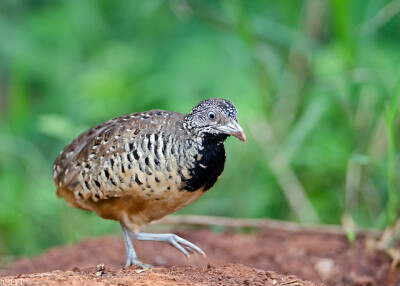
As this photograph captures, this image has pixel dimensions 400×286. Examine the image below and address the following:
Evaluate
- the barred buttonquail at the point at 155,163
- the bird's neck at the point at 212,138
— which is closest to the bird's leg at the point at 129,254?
the barred buttonquail at the point at 155,163

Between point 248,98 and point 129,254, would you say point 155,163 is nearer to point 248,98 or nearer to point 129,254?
point 129,254

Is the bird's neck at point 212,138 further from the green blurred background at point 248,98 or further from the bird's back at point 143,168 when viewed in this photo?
the green blurred background at point 248,98

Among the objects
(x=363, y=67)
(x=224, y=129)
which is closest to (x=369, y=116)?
(x=363, y=67)

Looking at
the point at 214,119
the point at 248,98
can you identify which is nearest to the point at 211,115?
the point at 214,119

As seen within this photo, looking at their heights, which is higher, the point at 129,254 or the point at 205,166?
the point at 205,166

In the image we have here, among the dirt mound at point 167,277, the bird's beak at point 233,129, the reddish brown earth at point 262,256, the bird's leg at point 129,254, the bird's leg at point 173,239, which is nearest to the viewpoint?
the dirt mound at point 167,277

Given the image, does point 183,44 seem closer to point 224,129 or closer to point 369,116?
point 369,116

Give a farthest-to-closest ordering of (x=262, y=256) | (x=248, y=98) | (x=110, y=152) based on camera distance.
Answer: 1. (x=248, y=98)
2. (x=262, y=256)
3. (x=110, y=152)

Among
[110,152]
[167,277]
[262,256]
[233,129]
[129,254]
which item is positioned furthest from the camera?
[262,256]
